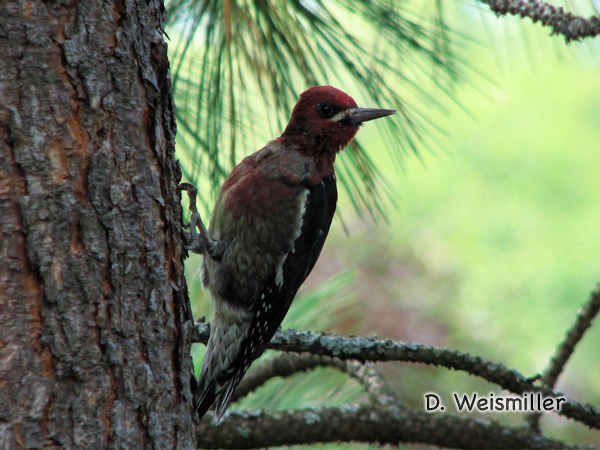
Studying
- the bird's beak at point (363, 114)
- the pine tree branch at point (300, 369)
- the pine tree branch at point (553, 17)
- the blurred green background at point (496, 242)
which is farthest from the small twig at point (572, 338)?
the blurred green background at point (496, 242)

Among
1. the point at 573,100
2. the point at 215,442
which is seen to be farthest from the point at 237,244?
the point at 573,100

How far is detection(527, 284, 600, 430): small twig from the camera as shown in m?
1.57

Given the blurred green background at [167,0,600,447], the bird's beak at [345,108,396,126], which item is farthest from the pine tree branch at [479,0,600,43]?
the blurred green background at [167,0,600,447]

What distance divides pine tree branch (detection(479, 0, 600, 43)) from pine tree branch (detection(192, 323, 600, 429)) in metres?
0.69

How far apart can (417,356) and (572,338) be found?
38cm

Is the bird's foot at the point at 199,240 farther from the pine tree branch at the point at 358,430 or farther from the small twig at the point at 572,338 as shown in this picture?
the small twig at the point at 572,338

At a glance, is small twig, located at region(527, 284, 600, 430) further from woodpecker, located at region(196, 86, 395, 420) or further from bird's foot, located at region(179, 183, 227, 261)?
bird's foot, located at region(179, 183, 227, 261)

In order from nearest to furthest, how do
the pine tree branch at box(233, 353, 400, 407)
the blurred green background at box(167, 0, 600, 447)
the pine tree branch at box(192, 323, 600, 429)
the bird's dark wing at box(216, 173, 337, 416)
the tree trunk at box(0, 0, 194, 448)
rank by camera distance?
the tree trunk at box(0, 0, 194, 448)
the pine tree branch at box(192, 323, 600, 429)
the pine tree branch at box(233, 353, 400, 407)
the bird's dark wing at box(216, 173, 337, 416)
the blurred green background at box(167, 0, 600, 447)

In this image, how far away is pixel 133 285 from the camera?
3.78ft

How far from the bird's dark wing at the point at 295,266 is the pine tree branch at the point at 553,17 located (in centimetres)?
87

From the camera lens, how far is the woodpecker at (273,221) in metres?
2.08

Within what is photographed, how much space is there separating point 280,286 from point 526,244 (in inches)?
118

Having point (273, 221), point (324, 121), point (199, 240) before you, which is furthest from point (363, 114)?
point (199, 240)

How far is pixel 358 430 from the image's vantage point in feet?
5.43
